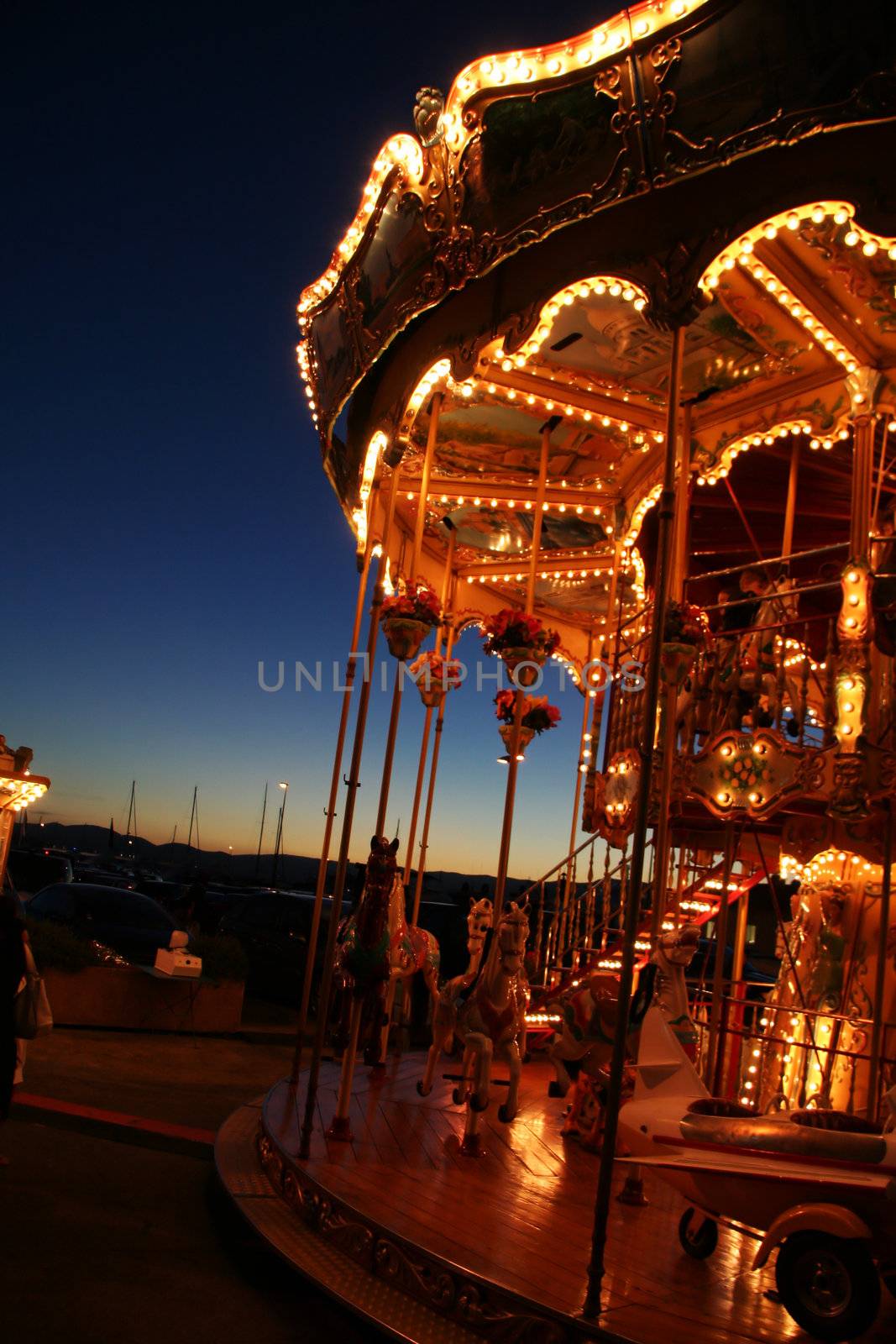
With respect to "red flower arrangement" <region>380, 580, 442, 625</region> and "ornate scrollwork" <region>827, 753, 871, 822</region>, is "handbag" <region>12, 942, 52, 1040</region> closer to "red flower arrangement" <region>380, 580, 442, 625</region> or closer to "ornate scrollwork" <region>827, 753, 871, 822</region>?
"red flower arrangement" <region>380, 580, 442, 625</region>

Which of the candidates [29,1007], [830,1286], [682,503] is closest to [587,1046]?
[830,1286]

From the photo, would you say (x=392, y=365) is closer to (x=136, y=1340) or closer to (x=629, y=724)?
(x=629, y=724)

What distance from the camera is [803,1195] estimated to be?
155 inches

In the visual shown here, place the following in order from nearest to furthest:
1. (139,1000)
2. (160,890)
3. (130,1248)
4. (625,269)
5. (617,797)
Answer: (130,1248) < (625,269) < (617,797) < (139,1000) < (160,890)

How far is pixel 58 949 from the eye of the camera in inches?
437

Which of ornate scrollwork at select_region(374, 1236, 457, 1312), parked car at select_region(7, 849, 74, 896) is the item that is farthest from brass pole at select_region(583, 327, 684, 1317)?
parked car at select_region(7, 849, 74, 896)

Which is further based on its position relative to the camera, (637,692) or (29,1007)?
(637,692)

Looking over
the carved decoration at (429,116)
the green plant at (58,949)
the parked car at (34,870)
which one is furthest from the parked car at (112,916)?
the carved decoration at (429,116)

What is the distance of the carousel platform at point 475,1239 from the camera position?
3736 millimetres

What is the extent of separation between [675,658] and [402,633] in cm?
172

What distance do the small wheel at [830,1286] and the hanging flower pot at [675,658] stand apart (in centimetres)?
320

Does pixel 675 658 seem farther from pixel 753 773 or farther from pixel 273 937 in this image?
pixel 273 937

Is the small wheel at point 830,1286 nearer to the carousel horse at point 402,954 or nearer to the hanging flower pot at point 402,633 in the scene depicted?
the carousel horse at point 402,954

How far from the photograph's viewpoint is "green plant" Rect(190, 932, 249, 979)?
1218cm
